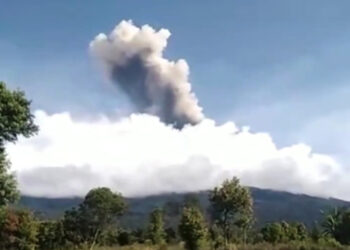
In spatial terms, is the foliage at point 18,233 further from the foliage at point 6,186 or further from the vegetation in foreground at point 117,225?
the foliage at point 6,186

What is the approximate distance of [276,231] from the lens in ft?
378

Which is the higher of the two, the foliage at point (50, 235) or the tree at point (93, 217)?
the tree at point (93, 217)

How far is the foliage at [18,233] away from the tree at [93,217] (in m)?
15.2

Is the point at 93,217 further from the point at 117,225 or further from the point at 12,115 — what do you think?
the point at 12,115

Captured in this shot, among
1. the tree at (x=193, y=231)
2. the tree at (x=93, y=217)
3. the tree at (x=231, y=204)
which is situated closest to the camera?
the tree at (x=193, y=231)

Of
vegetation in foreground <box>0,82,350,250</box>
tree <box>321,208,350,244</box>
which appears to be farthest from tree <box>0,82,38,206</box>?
tree <box>321,208,350,244</box>

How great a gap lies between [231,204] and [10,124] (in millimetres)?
49139

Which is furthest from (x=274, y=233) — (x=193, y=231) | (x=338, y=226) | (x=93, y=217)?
(x=193, y=231)

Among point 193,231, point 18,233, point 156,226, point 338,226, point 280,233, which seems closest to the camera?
point 193,231

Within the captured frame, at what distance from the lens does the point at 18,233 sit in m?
97.6

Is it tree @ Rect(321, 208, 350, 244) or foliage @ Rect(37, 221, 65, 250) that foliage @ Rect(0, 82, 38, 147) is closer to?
foliage @ Rect(37, 221, 65, 250)

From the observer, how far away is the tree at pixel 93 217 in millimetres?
115062

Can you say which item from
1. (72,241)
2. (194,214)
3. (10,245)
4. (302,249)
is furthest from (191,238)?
(72,241)

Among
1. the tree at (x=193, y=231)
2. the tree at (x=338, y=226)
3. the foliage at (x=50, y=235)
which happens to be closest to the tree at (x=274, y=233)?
the tree at (x=338, y=226)
